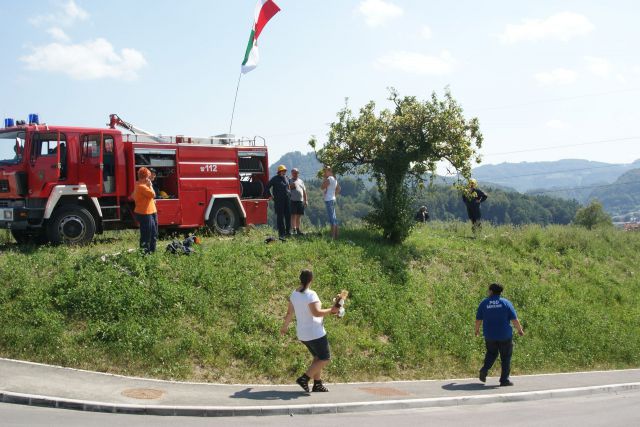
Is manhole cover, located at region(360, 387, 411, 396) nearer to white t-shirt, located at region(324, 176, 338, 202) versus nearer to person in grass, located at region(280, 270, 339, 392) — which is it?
person in grass, located at region(280, 270, 339, 392)

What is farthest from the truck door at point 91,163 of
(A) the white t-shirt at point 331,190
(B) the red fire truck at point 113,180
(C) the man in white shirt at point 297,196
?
(A) the white t-shirt at point 331,190

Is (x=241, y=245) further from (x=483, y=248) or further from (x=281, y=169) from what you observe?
(x=483, y=248)

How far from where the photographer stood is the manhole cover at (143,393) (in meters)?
9.11

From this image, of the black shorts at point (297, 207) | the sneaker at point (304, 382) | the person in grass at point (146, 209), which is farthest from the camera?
the black shorts at point (297, 207)

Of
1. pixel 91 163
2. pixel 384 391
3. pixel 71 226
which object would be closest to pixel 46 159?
pixel 91 163

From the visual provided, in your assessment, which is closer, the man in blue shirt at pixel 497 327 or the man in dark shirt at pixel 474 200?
the man in blue shirt at pixel 497 327

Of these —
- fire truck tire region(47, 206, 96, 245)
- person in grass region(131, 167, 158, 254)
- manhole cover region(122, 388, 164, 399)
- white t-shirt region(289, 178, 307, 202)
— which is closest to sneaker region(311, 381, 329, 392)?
manhole cover region(122, 388, 164, 399)

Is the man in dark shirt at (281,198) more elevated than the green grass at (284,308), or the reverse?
the man in dark shirt at (281,198)

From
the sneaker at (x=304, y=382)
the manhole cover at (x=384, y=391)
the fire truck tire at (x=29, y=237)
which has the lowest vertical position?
the manhole cover at (x=384, y=391)

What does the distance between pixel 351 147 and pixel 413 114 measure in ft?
7.01

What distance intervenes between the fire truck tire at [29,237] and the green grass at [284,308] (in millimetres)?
463

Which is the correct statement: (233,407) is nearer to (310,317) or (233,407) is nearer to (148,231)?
(310,317)

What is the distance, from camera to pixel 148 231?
44.9ft

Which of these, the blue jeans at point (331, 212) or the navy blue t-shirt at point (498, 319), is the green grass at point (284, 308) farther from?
the navy blue t-shirt at point (498, 319)
